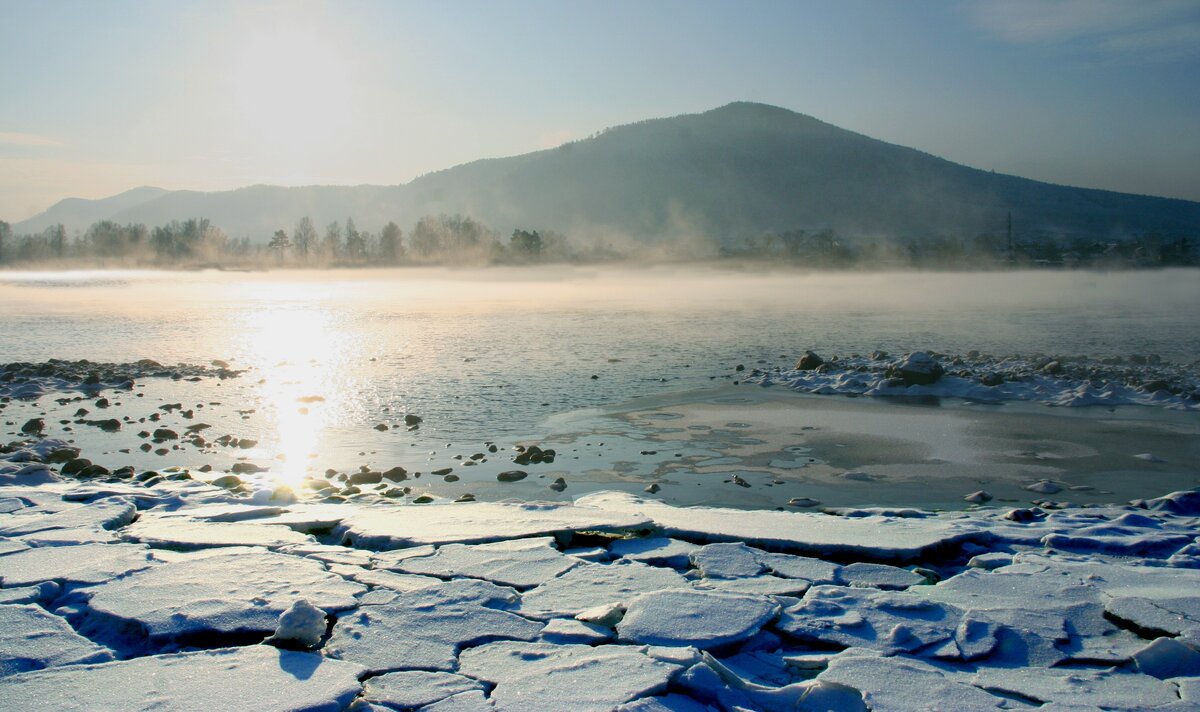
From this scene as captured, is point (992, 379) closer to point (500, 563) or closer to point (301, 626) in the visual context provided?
point (500, 563)

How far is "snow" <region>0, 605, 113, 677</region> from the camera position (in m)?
3.76

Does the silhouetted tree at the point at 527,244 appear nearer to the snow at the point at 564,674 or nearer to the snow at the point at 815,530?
the snow at the point at 815,530

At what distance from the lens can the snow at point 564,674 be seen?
3.42 meters

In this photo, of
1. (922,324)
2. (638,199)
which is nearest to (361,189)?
(638,199)

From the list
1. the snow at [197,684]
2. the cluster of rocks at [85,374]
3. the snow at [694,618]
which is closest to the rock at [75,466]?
the snow at [197,684]

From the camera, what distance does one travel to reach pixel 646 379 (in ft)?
49.4

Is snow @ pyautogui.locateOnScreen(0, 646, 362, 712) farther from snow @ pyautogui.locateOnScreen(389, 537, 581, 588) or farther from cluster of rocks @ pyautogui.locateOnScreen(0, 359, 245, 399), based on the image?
cluster of rocks @ pyautogui.locateOnScreen(0, 359, 245, 399)

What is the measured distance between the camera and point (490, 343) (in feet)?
71.7

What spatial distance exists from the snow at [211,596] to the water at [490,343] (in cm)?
355

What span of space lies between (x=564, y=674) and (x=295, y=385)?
1252 centimetres

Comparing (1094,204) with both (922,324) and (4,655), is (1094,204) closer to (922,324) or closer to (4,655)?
(922,324)

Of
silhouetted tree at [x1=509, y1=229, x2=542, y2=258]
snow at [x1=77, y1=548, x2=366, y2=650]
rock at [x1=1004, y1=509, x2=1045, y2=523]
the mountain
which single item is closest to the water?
rock at [x1=1004, y1=509, x2=1045, y2=523]

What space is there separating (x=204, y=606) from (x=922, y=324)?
2542cm

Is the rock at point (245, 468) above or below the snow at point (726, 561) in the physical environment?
below
